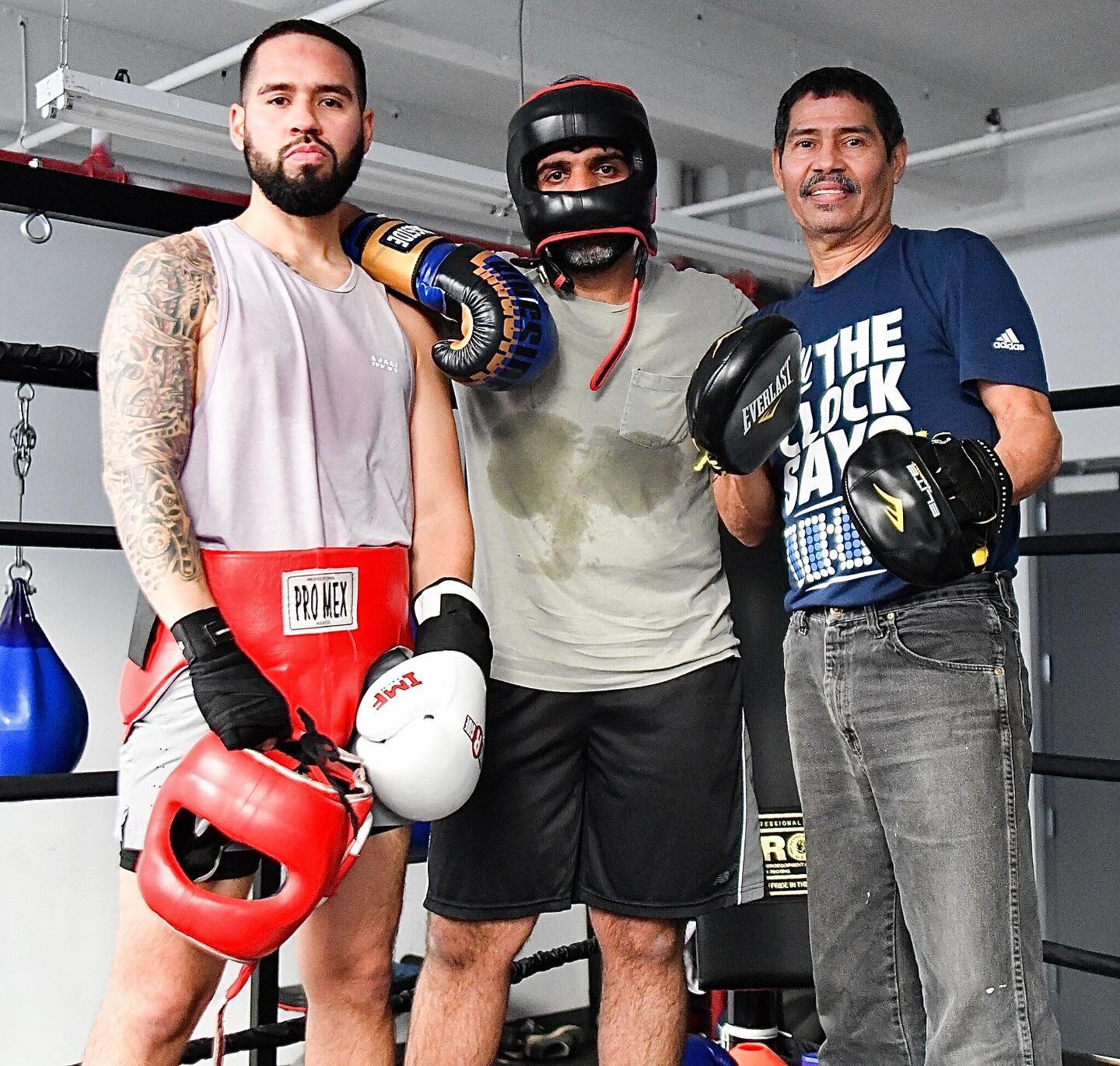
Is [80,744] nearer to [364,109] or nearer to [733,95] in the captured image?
[364,109]

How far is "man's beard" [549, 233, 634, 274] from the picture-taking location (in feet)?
6.32

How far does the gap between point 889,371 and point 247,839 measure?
1017mm

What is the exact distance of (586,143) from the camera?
6.31 feet

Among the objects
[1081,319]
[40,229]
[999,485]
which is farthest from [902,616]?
[1081,319]

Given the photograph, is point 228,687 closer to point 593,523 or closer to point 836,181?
point 593,523

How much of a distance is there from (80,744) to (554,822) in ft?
2.42

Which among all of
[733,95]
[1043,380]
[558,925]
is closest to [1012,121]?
[733,95]

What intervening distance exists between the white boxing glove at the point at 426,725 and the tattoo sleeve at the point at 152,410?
27 centimetres

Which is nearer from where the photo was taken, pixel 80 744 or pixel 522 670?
pixel 522 670

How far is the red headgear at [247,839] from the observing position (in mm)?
1433

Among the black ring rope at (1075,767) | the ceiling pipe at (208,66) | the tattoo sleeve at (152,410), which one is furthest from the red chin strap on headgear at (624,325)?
the ceiling pipe at (208,66)

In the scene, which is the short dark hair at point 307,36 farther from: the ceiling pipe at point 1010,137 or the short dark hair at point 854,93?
the ceiling pipe at point 1010,137

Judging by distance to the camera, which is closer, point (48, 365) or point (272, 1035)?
point (48, 365)

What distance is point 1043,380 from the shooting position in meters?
1.76
